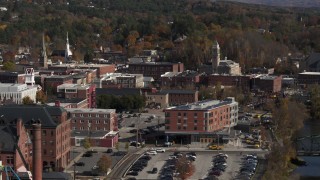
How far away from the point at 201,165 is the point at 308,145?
3081mm

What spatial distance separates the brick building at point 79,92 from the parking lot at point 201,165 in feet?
17.6

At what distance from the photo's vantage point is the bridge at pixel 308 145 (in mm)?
16797

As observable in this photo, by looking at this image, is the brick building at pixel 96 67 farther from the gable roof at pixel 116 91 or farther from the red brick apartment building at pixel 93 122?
the red brick apartment building at pixel 93 122

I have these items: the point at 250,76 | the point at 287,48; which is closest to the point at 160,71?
the point at 250,76

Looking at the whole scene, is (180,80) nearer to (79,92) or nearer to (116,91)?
(116,91)

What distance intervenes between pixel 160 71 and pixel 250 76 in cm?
295

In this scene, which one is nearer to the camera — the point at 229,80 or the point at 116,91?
the point at 116,91

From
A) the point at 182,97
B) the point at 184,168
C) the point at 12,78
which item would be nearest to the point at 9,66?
the point at 12,78

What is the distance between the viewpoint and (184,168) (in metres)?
14.3

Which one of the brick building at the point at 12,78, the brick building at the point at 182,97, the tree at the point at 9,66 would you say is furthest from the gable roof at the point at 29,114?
the tree at the point at 9,66

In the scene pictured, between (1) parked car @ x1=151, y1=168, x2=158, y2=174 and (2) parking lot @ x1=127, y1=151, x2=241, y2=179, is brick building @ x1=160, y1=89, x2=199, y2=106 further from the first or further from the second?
(1) parked car @ x1=151, y1=168, x2=158, y2=174

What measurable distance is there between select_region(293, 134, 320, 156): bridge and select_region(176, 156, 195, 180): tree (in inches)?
110

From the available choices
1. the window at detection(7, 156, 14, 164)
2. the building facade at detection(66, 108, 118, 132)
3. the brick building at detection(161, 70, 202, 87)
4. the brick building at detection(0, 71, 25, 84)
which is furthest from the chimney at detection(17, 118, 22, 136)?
the brick building at detection(161, 70, 202, 87)

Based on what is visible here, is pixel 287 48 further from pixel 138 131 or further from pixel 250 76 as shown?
pixel 138 131
